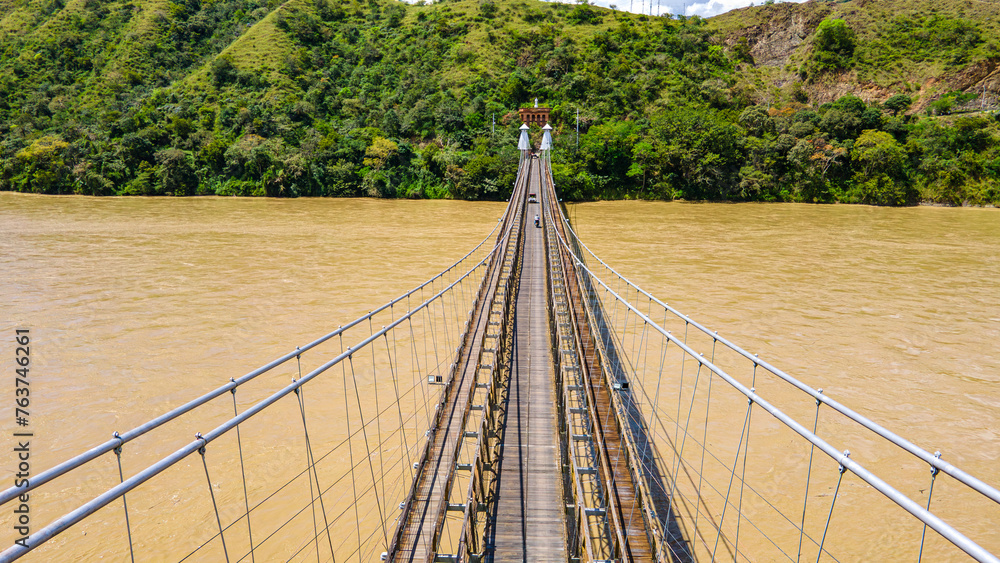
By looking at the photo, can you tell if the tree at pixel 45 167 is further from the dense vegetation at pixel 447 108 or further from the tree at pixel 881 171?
the tree at pixel 881 171

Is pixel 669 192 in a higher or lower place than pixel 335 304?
higher

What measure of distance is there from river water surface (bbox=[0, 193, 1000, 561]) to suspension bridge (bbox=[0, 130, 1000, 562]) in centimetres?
33

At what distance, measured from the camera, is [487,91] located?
5138 centimetres

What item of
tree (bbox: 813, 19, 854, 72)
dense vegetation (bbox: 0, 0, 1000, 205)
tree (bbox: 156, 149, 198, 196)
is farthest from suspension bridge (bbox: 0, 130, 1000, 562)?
tree (bbox: 813, 19, 854, 72)

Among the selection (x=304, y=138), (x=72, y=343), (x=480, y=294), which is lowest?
(x=72, y=343)

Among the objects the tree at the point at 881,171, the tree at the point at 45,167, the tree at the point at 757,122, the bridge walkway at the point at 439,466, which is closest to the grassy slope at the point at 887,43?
the tree at the point at 881,171

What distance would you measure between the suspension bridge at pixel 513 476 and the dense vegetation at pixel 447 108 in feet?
90.5

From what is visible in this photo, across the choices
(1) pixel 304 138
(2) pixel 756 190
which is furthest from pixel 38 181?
(2) pixel 756 190

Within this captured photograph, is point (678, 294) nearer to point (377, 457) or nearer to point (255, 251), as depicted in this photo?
point (377, 457)

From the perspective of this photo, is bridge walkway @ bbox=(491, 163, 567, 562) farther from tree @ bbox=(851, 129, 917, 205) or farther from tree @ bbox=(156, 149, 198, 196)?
tree @ bbox=(156, 149, 198, 196)

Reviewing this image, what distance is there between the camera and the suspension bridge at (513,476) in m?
6.00

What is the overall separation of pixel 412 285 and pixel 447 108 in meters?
32.1

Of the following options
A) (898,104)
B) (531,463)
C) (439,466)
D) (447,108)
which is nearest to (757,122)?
(898,104)

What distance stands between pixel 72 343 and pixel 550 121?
42.6m
